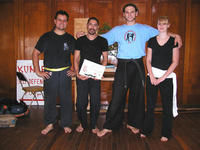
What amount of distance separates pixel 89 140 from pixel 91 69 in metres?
0.98

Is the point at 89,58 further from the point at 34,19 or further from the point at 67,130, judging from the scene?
the point at 34,19

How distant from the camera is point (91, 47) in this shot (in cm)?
268

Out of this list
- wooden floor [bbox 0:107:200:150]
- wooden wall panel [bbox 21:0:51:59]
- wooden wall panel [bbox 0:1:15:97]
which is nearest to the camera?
wooden floor [bbox 0:107:200:150]

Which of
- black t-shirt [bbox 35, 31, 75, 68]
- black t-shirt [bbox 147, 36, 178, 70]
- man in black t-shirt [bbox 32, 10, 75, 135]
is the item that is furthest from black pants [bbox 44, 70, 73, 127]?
black t-shirt [bbox 147, 36, 178, 70]

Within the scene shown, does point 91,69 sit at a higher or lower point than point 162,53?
lower

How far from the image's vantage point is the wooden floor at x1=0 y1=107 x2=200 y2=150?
2379 millimetres

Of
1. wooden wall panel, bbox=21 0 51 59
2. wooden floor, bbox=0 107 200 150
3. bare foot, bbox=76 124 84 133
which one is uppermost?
wooden wall panel, bbox=21 0 51 59

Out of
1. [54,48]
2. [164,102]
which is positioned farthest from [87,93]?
[164,102]

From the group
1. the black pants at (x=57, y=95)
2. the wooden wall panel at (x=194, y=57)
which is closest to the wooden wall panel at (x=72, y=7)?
the black pants at (x=57, y=95)

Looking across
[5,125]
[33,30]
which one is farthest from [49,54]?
[33,30]

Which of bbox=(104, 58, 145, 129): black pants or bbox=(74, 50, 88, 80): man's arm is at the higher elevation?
bbox=(74, 50, 88, 80): man's arm

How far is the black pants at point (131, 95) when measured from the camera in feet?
8.71

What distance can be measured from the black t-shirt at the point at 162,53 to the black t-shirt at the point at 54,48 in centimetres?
122

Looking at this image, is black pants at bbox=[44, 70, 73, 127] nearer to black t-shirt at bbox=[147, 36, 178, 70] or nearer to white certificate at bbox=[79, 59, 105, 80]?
white certificate at bbox=[79, 59, 105, 80]
